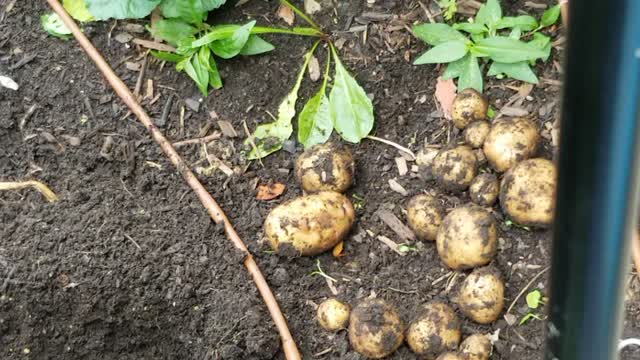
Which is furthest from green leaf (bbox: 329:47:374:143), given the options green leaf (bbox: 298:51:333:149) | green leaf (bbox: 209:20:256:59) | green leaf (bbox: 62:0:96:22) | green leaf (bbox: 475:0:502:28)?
green leaf (bbox: 62:0:96:22)

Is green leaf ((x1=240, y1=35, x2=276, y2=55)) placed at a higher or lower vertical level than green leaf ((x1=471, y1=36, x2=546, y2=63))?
lower

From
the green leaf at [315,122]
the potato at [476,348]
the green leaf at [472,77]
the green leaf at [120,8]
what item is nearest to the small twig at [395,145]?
the green leaf at [315,122]

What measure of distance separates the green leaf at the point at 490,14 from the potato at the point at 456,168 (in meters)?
0.39

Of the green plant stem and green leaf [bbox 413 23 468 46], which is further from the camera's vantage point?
the green plant stem

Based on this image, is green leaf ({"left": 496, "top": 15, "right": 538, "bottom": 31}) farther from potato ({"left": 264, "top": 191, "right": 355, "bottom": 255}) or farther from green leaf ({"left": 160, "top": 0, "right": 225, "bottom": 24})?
green leaf ({"left": 160, "top": 0, "right": 225, "bottom": 24})

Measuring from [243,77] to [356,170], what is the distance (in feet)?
1.48

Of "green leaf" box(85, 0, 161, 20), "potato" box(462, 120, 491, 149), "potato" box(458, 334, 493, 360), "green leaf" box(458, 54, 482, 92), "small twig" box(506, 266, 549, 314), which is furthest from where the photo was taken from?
"green leaf" box(85, 0, 161, 20)

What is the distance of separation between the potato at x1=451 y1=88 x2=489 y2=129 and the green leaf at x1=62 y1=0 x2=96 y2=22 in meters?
1.14

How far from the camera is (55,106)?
8.09 feet

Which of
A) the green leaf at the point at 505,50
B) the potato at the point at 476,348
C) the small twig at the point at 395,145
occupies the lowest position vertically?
the potato at the point at 476,348

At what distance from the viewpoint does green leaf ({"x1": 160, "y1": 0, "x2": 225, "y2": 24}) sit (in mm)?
2408

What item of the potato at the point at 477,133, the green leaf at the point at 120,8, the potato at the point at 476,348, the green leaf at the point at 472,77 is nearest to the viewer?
the potato at the point at 476,348

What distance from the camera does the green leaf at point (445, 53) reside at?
2.30 m

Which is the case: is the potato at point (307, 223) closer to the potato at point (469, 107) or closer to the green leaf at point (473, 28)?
the potato at point (469, 107)
